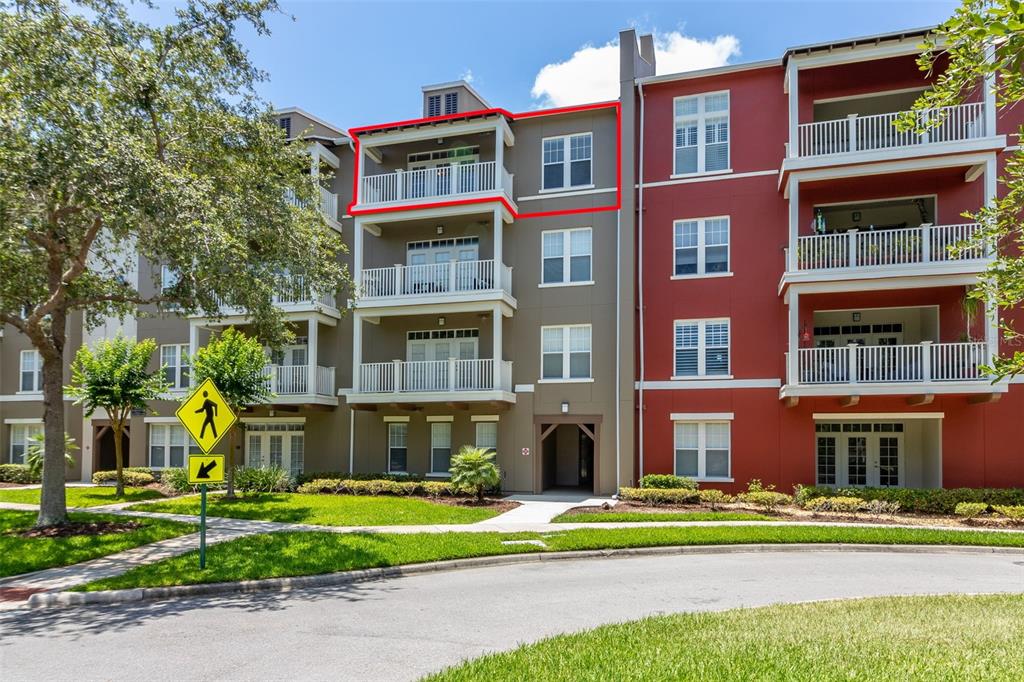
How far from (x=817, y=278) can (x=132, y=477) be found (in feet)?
79.1

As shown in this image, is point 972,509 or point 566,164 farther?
point 566,164

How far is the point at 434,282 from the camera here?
74.7 feet

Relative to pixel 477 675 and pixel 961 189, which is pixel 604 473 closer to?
pixel 961 189

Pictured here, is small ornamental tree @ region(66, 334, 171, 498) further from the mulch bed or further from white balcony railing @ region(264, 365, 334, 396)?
the mulch bed

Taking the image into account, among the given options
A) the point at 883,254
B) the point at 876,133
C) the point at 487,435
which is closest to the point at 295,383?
the point at 487,435

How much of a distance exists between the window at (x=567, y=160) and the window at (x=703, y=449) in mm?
8844

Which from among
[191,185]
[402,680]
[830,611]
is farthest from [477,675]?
[191,185]

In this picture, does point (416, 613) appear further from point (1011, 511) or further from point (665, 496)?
point (1011, 511)

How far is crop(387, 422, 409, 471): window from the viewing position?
23844mm

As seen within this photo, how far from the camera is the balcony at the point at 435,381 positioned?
2156cm

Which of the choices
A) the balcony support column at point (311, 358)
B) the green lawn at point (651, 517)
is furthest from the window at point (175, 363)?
the green lawn at point (651, 517)

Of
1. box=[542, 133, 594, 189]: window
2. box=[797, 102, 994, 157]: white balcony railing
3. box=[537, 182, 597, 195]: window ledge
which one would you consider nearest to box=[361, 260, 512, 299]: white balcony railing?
box=[537, 182, 597, 195]: window ledge

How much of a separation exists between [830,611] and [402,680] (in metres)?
5.08

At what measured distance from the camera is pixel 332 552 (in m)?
11.8
